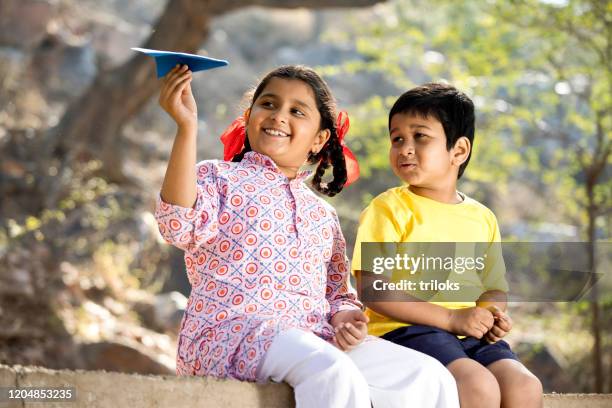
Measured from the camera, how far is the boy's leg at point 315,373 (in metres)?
1.88

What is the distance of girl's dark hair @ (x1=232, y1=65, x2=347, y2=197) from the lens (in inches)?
102

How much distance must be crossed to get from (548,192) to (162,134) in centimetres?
551

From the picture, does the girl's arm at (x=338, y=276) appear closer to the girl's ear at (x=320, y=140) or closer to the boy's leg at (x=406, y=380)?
the girl's ear at (x=320, y=140)

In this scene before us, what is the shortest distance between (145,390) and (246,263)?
509 millimetres

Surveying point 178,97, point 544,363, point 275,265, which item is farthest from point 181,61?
point 544,363

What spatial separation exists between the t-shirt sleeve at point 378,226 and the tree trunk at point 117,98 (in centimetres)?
474

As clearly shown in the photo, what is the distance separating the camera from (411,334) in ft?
7.55

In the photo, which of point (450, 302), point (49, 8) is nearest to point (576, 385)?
point (450, 302)

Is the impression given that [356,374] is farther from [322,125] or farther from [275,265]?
[322,125]

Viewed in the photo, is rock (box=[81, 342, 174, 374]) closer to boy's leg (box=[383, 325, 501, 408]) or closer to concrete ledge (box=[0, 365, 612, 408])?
boy's leg (box=[383, 325, 501, 408])

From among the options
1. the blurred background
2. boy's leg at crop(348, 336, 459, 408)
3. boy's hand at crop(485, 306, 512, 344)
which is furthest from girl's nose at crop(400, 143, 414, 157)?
the blurred background

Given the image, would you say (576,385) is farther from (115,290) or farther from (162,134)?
(162,134)

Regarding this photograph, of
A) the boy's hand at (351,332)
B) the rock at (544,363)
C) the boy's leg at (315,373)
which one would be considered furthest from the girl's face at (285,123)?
the rock at (544,363)

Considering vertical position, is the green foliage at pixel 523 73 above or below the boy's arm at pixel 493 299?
above
